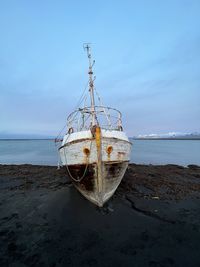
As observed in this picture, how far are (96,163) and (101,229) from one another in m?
2.19

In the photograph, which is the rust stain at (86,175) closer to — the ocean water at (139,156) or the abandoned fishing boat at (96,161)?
the abandoned fishing boat at (96,161)

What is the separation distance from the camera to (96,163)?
6941 mm

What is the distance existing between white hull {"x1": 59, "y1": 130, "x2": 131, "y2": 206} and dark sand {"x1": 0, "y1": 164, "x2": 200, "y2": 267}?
0.63m

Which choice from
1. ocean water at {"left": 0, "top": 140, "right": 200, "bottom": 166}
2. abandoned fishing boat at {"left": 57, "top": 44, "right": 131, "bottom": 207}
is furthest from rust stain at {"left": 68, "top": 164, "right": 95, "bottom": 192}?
ocean water at {"left": 0, "top": 140, "right": 200, "bottom": 166}

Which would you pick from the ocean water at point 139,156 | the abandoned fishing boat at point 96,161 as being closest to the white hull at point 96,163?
the abandoned fishing boat at point 96,161

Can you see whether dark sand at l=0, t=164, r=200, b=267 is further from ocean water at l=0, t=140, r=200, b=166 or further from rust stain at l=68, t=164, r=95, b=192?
ocean water at l=0, t=140, r=200, b=166

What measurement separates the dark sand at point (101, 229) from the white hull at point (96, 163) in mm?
627

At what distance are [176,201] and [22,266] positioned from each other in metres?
6.26

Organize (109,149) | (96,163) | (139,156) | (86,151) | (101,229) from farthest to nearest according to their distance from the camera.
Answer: (139,156), (109,149), (86,151), (96,163), (101,229)

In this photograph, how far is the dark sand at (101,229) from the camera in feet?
14.8

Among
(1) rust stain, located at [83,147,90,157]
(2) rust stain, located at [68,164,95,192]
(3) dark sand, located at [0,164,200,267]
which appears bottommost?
(3) dark sand, located at [0,164,200,267]

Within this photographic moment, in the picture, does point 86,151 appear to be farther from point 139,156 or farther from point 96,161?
point 139,156

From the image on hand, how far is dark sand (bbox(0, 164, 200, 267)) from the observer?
14.8 ft

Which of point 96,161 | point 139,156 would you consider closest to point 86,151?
point 96,161
